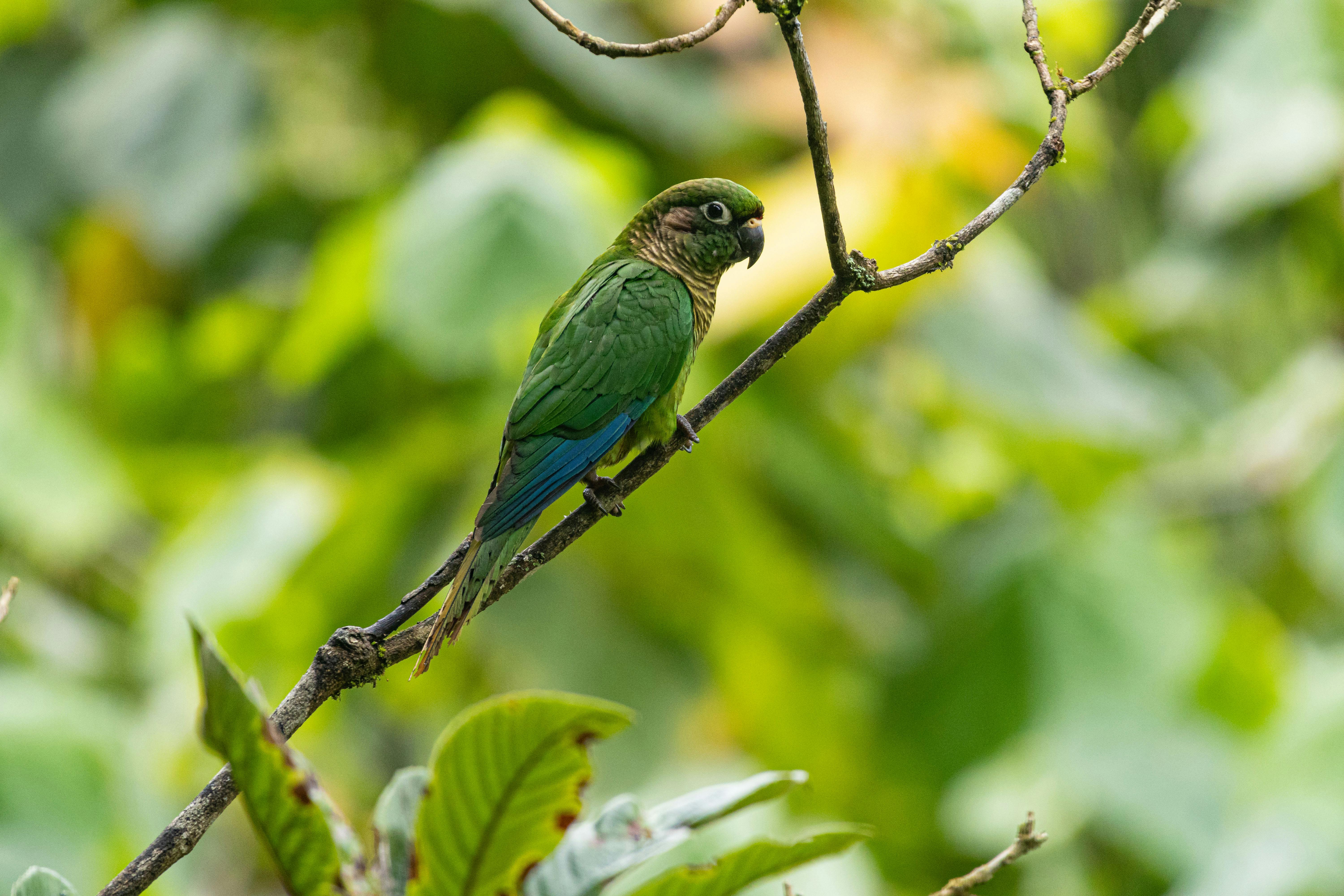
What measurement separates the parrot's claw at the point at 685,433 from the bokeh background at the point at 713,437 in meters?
1.29

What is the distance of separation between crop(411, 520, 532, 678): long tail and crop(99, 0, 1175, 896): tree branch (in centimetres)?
1

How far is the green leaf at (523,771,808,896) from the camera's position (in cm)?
104

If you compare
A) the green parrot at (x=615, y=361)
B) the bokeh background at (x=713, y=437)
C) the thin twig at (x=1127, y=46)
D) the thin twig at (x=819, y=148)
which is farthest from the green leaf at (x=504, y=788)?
the bokeh background at (x=713, y=437)

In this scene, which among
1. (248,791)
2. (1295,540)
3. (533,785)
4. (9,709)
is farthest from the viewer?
(1295,540)

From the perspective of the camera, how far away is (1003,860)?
104 cm

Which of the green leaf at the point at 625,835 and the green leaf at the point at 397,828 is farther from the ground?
the green leaf at the point at 397,828

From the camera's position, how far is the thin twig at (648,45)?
0.92 metres

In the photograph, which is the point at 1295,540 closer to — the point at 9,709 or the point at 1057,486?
the point at 1057,486

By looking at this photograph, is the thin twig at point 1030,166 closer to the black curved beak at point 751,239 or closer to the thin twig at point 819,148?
the thin twig at point 819,148

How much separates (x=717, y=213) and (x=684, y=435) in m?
0.36

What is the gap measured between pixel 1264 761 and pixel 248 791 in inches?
108

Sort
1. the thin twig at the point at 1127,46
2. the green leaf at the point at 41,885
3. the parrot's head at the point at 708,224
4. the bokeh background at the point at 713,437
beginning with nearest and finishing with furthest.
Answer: the green leaf at the point at 41,885 → the thin twig at the point at 1127,46 → the parrot's head at the point at 708,224 → the bokeh background at the point at 713,437

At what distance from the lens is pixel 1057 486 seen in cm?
322

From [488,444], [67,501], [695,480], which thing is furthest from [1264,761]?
[67,501]
